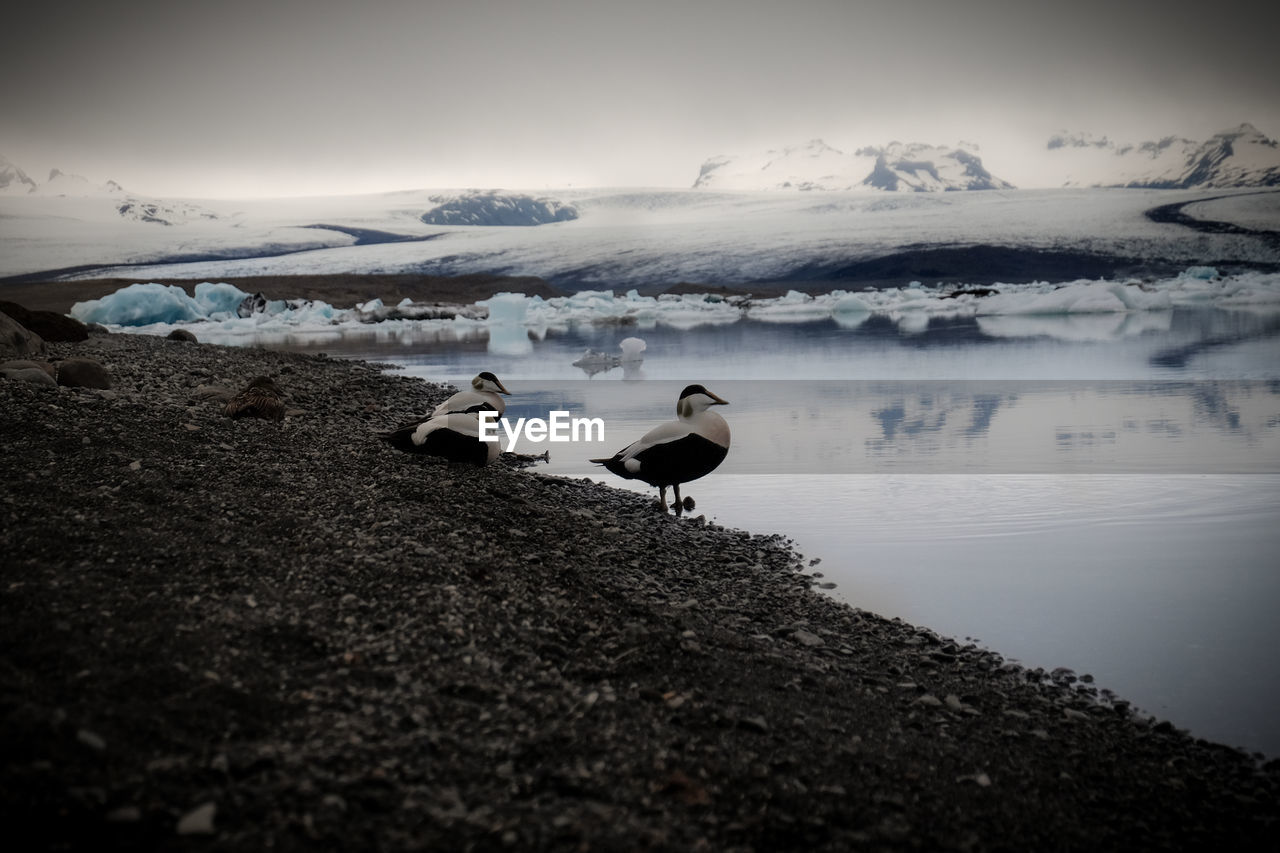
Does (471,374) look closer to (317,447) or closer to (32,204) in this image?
(317,447)

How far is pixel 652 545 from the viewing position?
392 centimetres

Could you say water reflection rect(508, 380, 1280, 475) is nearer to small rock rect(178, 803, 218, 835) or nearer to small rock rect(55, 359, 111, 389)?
small rock rect(55, 359, 111, 389)

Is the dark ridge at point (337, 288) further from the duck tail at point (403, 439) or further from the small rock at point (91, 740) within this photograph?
the small rock at point (91, 740)

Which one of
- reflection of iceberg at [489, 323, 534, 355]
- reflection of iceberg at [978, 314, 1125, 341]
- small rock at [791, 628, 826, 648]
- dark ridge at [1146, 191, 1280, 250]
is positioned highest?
dark ridge at [1146, 191, 1280, 250]

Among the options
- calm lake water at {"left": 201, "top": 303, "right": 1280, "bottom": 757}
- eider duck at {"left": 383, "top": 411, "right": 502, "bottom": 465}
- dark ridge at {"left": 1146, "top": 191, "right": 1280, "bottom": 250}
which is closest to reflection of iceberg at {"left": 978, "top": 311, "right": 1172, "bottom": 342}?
calm lake water at {"left": 201, "top": 303, "right": 1280, "bottom": 757}

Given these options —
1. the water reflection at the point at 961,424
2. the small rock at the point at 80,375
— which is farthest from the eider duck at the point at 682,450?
the small rock at the point at 80,375

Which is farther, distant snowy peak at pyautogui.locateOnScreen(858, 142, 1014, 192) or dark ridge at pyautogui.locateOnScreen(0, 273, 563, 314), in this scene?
distant snowy peak at pyautogui.locateOnScreen(858, 142, 1014, 192)

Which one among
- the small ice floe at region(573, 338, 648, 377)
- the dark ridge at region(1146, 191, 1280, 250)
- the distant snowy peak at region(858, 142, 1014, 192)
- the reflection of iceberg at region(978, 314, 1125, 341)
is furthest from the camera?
the distant snowy peak at region(858, 142, 1014, 192)

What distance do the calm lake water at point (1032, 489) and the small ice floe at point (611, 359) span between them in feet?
0.56

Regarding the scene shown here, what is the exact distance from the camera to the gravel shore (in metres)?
1.70

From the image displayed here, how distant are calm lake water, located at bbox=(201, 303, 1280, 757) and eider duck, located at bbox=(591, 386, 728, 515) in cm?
24

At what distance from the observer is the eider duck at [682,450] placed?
4.68m

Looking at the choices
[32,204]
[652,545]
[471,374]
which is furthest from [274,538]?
[32,204]

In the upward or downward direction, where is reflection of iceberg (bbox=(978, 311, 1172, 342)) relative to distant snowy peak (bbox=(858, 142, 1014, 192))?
downward
